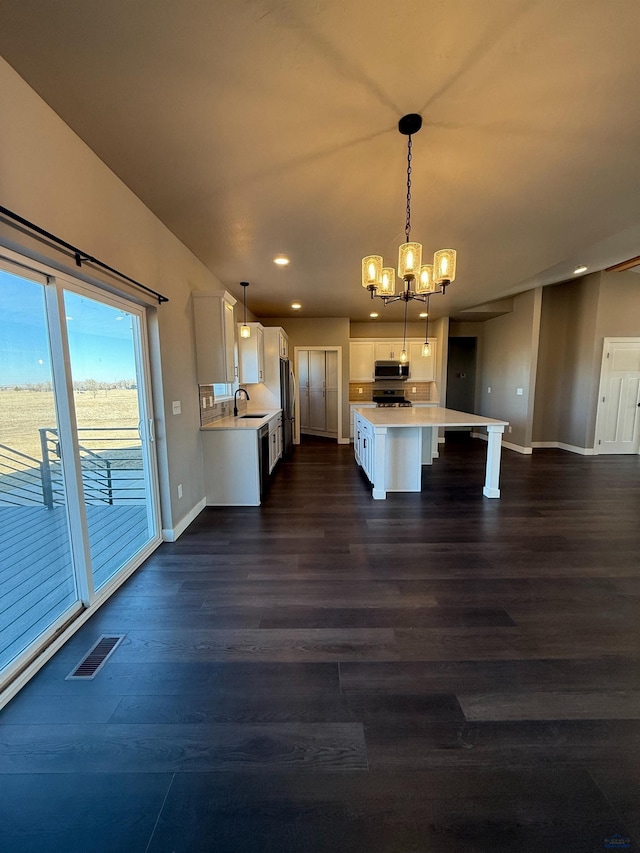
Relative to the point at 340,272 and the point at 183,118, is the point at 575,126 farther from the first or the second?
the point at 340,272

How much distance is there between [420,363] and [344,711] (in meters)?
6.86

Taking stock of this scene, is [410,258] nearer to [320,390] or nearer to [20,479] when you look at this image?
[20,479]

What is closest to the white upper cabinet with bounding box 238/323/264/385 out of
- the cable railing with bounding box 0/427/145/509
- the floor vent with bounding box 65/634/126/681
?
the cable railing with bounding box 0/427/145/509

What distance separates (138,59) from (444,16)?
1.24 metres

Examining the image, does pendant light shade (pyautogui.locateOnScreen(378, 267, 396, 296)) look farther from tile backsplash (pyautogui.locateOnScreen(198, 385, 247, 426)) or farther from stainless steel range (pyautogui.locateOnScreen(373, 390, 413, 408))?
stainless steel range (pyautogui.locateOnScreen(373, 390, 413, 408))

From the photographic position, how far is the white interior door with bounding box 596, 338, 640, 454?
5.48m

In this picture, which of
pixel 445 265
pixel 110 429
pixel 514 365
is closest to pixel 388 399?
pixel 514 365

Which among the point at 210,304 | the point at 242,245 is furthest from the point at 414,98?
the point at 210,304

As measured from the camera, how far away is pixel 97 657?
5.41 feet

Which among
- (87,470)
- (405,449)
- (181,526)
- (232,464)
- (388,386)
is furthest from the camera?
(388,386)

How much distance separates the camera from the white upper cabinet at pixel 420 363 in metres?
7.25

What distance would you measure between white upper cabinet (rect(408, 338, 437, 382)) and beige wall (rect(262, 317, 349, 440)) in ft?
4.95

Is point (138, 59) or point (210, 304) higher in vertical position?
point (138, 59)

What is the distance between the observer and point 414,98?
157 centimetres
